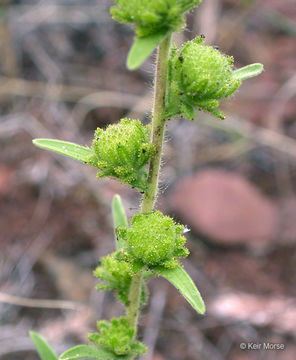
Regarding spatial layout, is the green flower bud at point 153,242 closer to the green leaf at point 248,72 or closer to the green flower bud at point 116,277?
the green flower bud at point 116,277

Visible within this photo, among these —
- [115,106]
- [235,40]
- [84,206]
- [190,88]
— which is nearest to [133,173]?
[190,88]

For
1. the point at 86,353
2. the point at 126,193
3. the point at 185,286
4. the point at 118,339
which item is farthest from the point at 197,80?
the point at 126,193

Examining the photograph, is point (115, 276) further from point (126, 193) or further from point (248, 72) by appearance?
point (126, 193)

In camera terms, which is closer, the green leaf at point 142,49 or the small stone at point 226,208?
the green leaf at point 142,49

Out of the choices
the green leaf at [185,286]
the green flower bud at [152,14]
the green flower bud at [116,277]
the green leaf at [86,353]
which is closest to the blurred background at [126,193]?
the green flower bud at [116,277]

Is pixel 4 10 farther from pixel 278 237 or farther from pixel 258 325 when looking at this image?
pixel 258 325
